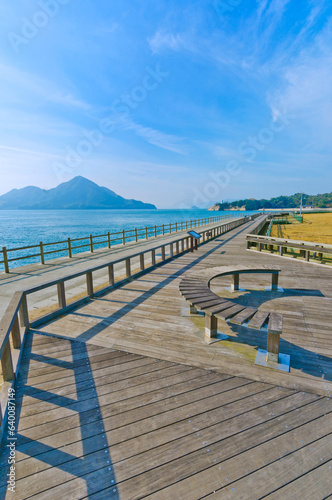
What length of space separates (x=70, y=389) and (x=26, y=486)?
0.93m

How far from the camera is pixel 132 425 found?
84.5 inches

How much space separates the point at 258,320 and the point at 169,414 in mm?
1448

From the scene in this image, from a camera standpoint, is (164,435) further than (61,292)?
No

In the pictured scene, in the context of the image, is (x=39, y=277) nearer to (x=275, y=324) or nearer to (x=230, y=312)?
(x=230, y=312)

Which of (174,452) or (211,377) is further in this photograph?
(211,377)

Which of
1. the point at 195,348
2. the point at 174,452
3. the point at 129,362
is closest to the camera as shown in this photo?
the point at 174,452

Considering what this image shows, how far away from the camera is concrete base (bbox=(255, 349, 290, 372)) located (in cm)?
294

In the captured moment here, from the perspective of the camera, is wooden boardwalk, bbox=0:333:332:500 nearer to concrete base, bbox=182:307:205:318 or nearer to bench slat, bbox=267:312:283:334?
bench slat, bbox=267:312:283:334

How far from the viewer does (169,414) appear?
7.41ft

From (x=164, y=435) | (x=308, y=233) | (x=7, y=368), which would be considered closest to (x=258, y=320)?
(x=164, y=435)

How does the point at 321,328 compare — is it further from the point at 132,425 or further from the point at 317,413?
the point at 132,425

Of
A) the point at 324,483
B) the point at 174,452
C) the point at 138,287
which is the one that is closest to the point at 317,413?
the point at 324,483

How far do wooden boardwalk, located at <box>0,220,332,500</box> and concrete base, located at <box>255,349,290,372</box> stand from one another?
0.28 feet

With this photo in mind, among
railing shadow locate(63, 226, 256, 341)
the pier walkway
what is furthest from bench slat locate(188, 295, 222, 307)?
the pier walkway
